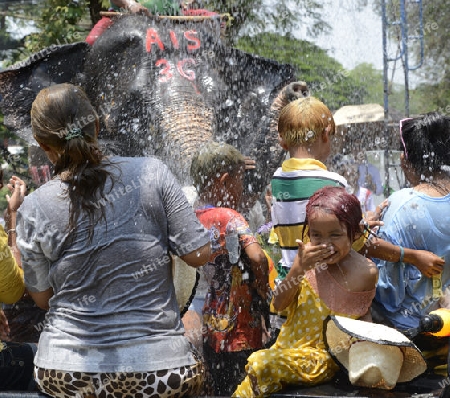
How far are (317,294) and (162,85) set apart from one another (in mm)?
3624

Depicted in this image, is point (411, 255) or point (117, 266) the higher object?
point (117, 266)

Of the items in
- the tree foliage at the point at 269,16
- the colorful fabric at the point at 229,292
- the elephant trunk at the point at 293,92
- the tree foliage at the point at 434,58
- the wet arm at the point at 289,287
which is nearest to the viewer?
the wet arm at the point at 289,287

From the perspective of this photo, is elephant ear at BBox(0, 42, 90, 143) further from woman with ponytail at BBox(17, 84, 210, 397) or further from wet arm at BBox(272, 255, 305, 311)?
wet arm at BBox(272, 255, 305, 311)

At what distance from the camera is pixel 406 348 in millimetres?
2957

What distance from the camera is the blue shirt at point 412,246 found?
3289mm

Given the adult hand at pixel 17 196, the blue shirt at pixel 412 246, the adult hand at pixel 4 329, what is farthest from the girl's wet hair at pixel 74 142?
the blue shirt at pixel 412 246

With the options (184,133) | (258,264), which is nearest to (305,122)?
(258,264)

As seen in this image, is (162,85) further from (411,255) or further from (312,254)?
(312,254)

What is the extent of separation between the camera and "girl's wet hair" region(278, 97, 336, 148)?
11.2 feet

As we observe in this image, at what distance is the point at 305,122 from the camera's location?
342 cm

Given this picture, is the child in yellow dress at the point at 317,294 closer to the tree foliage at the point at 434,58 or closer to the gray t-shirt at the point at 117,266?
the gray t-shirt at the point at 117,266

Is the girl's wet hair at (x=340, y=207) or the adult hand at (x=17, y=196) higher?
the girl's wet hair at (x=340, y=207)

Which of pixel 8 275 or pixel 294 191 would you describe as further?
pixel 294 191

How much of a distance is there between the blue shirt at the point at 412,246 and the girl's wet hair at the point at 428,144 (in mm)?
133
